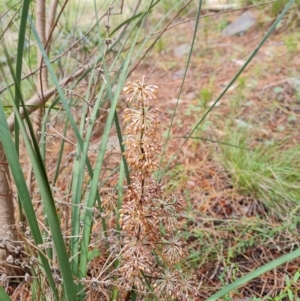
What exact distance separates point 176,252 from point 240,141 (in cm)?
106

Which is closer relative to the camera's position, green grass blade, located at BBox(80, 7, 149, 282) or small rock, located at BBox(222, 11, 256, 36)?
green grass blade, located at BBox(80, 7, 149, 282)

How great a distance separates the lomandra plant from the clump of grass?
2.33 feet

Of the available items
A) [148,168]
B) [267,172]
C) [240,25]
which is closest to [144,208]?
[148,168]

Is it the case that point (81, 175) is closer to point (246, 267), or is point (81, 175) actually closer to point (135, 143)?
A: point (135, 143)

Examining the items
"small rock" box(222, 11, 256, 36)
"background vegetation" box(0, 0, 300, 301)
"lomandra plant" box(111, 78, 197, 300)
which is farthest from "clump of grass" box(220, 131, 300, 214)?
"small rock" box(222, 11, 256, 36)

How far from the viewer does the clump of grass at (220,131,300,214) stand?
1.40m

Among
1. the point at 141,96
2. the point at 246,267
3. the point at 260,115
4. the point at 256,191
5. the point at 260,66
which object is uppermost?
the point at 141,96

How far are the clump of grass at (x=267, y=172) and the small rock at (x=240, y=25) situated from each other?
1.62m

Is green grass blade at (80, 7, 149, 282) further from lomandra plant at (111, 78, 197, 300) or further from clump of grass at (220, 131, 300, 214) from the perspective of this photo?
clump of grass at (220, 131, 300, 214)

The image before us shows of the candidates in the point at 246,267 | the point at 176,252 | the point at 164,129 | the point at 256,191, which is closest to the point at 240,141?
the point at 256,191

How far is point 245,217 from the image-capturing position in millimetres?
1354

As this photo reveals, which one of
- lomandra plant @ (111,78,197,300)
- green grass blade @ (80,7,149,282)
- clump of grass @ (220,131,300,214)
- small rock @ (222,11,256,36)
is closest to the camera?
lomandra plant @ (111,78,197,300)

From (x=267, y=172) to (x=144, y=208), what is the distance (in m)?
0.93

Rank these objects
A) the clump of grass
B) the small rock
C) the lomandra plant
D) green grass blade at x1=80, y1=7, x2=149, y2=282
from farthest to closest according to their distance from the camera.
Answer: the small rock
the clump of grass
green grass blade at x1=80, y1=7, x2=149, y2=282
the lomandra plant
